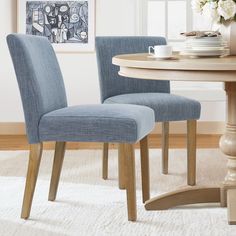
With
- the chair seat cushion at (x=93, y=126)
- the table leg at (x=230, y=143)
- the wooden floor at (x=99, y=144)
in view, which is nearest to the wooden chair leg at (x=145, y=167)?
the chair seat cushion at (x=93, y=126)

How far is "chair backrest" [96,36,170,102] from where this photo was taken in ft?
13.2

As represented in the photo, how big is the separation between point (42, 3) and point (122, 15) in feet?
2.45

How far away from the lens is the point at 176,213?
297cm

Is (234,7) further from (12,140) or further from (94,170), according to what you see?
(12,140)

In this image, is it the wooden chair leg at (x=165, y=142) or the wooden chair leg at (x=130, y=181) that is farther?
the wooden chair leg at (x=165, y=142)

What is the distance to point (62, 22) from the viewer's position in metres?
5.68

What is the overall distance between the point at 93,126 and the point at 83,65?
9.76ft

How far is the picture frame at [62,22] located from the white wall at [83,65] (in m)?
0.08

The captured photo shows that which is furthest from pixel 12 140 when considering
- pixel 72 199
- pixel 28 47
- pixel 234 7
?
pixel 234 7

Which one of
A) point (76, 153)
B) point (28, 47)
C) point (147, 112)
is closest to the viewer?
point (28, 47)

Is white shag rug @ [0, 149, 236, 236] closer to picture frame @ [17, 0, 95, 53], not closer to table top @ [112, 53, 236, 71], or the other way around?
table top @ [112, 53, 236, 71]

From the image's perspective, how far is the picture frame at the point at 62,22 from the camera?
5.65 metres

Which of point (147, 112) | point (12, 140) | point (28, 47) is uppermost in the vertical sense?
point (28, 47)

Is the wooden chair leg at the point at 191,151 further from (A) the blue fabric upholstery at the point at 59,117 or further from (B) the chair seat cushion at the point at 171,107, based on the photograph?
(A) the blue fabric upholstery at the point at 59,117
